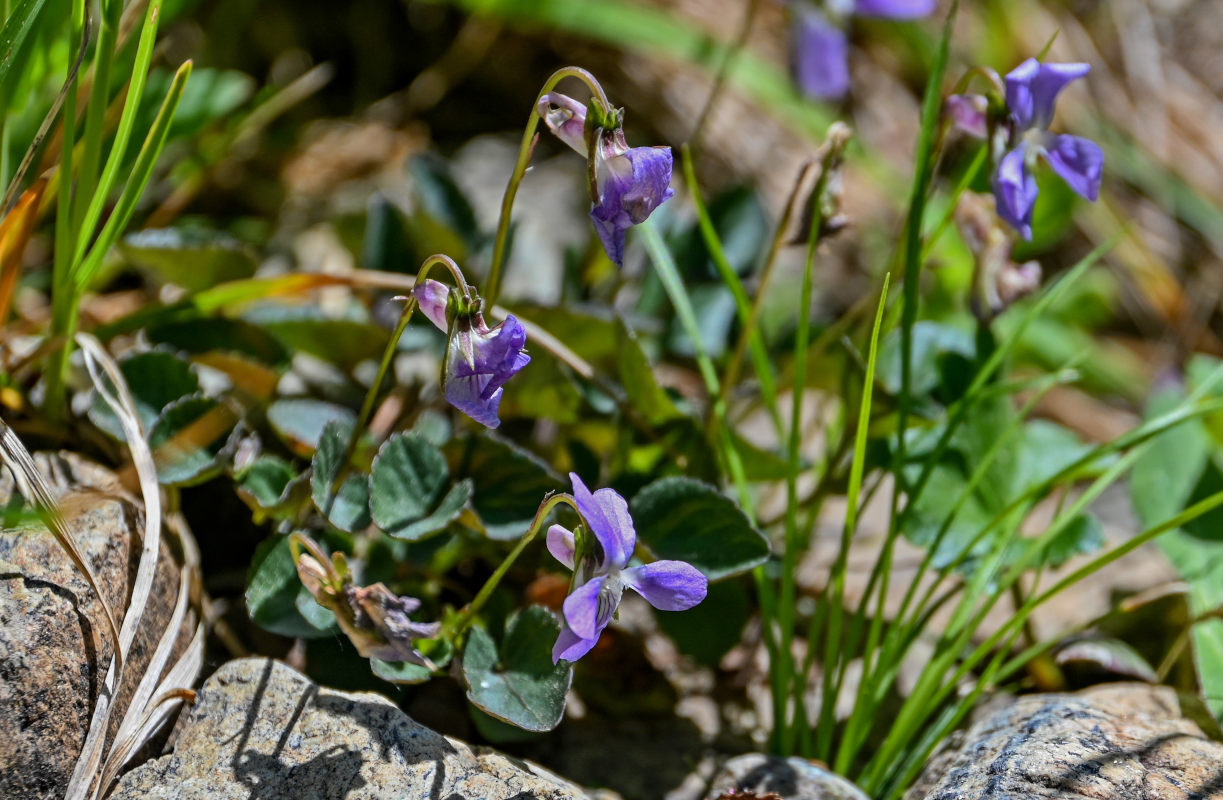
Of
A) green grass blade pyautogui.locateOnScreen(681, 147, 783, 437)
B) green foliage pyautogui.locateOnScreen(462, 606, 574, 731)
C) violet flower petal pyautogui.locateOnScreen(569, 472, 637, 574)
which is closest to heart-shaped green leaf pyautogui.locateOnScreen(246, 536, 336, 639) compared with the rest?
green foliage pyautogui.locateOnScreen(462, 606, 574, 731)

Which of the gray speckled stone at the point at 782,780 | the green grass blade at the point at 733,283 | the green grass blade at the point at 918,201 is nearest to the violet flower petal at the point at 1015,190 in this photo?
the green grass blade at the point at 918,201

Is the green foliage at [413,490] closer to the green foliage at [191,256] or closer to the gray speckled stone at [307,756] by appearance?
the gray speckled stone at [307,756]

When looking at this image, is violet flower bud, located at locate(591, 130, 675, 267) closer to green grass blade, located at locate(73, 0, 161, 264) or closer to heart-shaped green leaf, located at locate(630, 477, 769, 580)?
heart-shaped green leaf, located at locate(630, 477, 769, 580)

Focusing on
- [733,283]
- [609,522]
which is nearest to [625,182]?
[609,522]

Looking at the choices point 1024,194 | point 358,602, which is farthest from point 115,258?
point 1024,194

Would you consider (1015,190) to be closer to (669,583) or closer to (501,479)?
(669,583)
